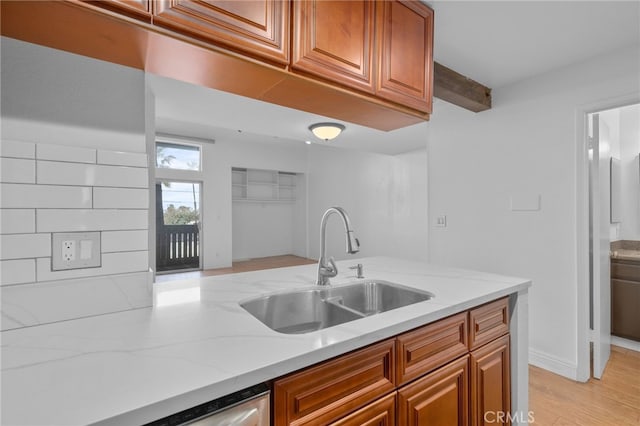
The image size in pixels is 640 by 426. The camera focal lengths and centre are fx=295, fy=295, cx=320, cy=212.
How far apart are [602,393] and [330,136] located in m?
3.46

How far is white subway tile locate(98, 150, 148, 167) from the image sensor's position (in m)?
1.03

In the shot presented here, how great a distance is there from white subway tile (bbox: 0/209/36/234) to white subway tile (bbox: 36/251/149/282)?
10 cm

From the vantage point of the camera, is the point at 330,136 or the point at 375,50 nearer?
the point at 375,50

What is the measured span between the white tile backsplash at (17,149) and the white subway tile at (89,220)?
18 centimetres

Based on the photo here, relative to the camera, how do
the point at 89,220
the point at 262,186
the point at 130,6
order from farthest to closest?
the point at 262,186
the point at 89,220
the point at 130,6

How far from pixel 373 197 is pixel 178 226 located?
441cm

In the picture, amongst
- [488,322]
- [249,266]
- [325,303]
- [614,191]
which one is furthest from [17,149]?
[249,266]

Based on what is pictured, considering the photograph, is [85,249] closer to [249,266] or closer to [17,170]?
[17,170]

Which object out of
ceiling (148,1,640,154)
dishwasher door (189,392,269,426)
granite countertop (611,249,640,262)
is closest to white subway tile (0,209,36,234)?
dishwasher door (189,392,269,426)

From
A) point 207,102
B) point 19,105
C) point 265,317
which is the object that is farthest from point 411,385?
point 207,102

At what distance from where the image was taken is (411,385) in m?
1.03

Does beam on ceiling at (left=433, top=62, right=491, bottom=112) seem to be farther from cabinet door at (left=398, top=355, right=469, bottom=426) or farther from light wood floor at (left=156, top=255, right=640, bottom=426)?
light wood floor at (left=156, top=255, right=640, bottom=426)

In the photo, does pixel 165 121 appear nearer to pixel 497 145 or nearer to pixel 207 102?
pixel 207 102

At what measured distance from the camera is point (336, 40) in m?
1.19
